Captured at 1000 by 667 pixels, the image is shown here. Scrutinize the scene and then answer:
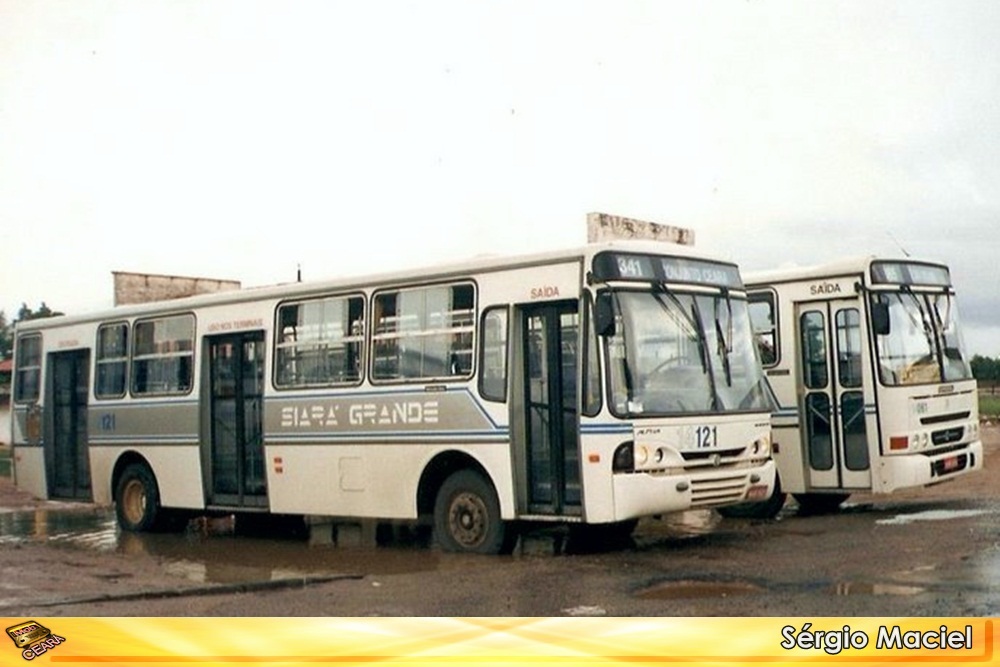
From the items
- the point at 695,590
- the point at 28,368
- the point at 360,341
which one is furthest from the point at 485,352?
the point at 28,368

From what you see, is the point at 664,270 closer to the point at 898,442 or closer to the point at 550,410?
the point at 550,410

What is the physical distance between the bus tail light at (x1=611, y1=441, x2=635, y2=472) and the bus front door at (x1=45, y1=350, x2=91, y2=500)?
7.22 metres

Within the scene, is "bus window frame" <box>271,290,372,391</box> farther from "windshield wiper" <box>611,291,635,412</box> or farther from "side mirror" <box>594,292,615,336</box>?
"windshield wiper" <box>611,291,635,412</box>

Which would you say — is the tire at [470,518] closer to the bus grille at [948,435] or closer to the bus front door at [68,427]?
the bus grille at [948,435]

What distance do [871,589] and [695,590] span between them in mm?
1007

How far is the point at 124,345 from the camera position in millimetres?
13484

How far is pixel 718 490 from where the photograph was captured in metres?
9.37

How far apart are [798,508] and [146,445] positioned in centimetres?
646

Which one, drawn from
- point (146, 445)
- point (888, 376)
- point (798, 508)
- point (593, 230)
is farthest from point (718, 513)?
point (146, 445)

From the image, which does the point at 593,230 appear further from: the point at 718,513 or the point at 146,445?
the point at 146,445

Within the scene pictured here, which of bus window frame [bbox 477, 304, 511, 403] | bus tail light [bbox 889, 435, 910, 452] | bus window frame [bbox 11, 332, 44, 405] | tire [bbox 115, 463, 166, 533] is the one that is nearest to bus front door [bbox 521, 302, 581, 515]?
bus window frame [bbox 477, 304, 511, 403]

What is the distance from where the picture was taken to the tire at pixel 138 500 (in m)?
13.2

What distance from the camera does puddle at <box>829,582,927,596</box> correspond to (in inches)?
285
